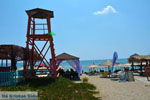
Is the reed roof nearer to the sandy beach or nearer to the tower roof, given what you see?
the tower roof

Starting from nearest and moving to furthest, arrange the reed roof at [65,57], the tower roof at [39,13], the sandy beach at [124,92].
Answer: the sandy beach at [124,92] < the tower roof at [39,13] < the reed roof at [65,57]

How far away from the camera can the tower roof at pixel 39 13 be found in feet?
63.0

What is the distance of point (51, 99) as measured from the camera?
10.2 meters

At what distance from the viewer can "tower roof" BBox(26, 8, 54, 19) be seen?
63.0ft

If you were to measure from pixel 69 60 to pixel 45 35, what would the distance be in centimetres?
1087

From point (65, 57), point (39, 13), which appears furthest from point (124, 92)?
point (65, 57)

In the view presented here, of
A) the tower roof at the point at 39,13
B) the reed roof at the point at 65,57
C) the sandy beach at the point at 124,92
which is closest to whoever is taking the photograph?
the sandy beach at the point at 124,92

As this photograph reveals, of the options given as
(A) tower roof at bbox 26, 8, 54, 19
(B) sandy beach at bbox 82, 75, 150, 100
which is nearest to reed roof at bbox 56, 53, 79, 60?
(A) tower roof at bbox 26, 8, 54, 19

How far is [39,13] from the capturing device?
64.2 feet

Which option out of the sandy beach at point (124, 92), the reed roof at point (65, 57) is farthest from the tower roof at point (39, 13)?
the reed roof at point (65, 57)

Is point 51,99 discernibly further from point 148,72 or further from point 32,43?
point 148,72

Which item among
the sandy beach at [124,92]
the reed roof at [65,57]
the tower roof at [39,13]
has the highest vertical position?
the tower roof at [39,13]

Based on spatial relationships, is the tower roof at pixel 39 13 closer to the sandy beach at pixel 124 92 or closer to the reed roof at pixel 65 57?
the sandy beach at pixel 124 92

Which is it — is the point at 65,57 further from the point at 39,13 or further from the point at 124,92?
the point at 124,92
